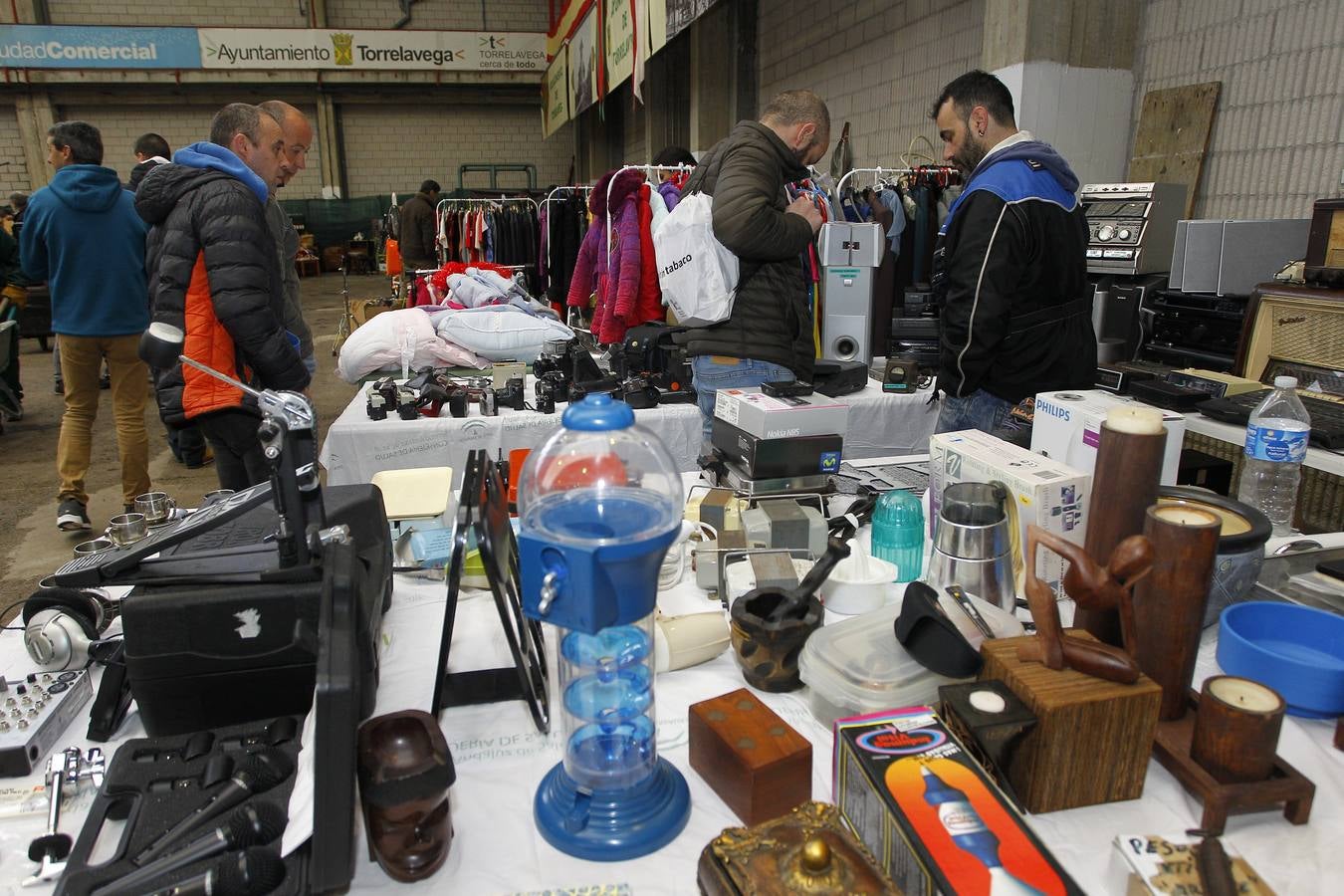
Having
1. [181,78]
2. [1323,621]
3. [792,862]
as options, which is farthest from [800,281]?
[181,78]

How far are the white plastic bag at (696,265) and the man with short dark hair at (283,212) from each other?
46.0 inches

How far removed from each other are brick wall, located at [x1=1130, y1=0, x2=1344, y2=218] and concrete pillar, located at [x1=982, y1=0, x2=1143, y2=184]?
171mm

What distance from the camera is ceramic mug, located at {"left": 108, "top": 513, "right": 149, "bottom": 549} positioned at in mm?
1387

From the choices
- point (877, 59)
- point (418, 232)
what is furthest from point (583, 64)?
point (877, 59)

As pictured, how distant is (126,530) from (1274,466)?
7.25ft

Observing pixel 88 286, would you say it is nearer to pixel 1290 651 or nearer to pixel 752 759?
pixel 752 759

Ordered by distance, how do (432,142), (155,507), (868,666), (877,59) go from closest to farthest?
(868,666) < (155,507) < (877,59) < (432,142)

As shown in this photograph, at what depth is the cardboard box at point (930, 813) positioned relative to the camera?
72 cm

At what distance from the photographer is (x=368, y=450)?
2629 mm

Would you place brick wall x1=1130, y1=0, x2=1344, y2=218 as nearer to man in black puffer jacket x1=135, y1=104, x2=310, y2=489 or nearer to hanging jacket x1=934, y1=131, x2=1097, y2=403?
hanging jacket x1=934, y1=131, x2=1097, y2=403

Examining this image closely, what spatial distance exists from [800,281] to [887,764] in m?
2.08

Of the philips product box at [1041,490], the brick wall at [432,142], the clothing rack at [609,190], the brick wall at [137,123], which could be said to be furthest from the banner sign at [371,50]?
the philips product box at [1041,490]

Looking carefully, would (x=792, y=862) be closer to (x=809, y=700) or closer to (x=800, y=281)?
(x=809, y=700)

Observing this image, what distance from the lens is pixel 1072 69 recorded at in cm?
387
